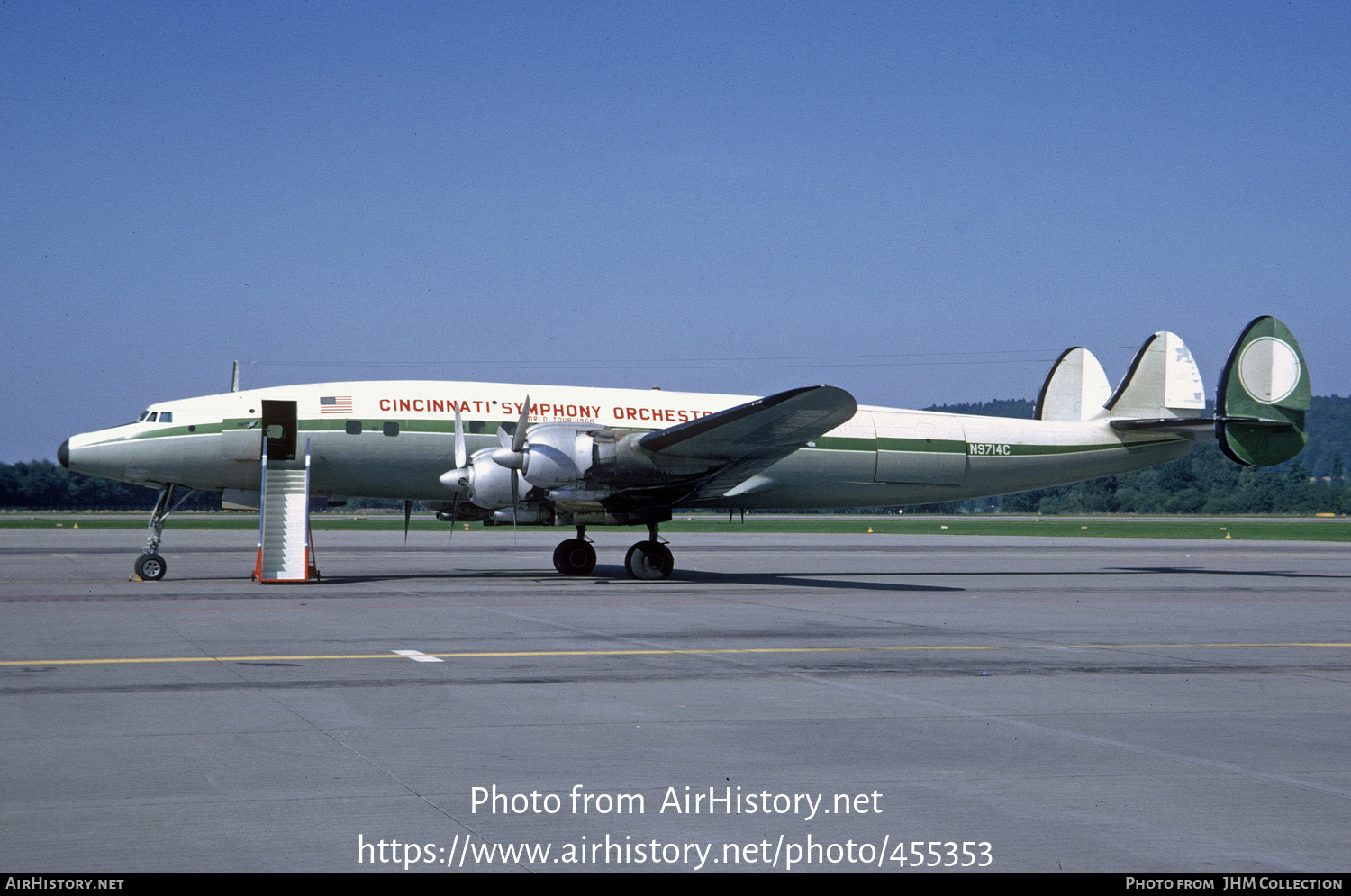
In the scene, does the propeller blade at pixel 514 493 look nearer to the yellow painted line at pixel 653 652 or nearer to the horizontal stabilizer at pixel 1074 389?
the yellow painted line at pixel 653 652

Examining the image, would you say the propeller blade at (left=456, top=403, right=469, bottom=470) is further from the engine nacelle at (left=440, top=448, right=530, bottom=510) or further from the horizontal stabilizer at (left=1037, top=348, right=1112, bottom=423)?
the horizontal stabilizer at (left=1037, top=348, right=1112, bottom=423)

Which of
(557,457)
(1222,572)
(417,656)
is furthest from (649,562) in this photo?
(1222,572)

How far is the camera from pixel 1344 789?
6.86m

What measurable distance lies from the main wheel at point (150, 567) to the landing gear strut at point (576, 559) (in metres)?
8.06

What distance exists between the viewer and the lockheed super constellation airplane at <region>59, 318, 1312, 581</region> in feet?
75.3

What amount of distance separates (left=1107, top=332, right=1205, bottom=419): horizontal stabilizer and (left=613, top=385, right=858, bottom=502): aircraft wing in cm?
1106

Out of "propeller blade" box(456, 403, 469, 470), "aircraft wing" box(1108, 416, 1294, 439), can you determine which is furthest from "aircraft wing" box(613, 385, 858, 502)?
"aircraft wing" box(1108, 416, 1294, 439)

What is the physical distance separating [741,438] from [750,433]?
0.70 feet

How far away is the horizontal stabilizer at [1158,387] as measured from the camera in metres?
30.3

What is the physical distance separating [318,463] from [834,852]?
2062 cm

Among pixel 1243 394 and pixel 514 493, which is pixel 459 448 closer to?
pixel 514 493

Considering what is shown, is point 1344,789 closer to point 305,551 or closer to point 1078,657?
point 1078,657

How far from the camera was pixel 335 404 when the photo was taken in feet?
80.5

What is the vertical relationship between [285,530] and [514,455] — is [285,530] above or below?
below
